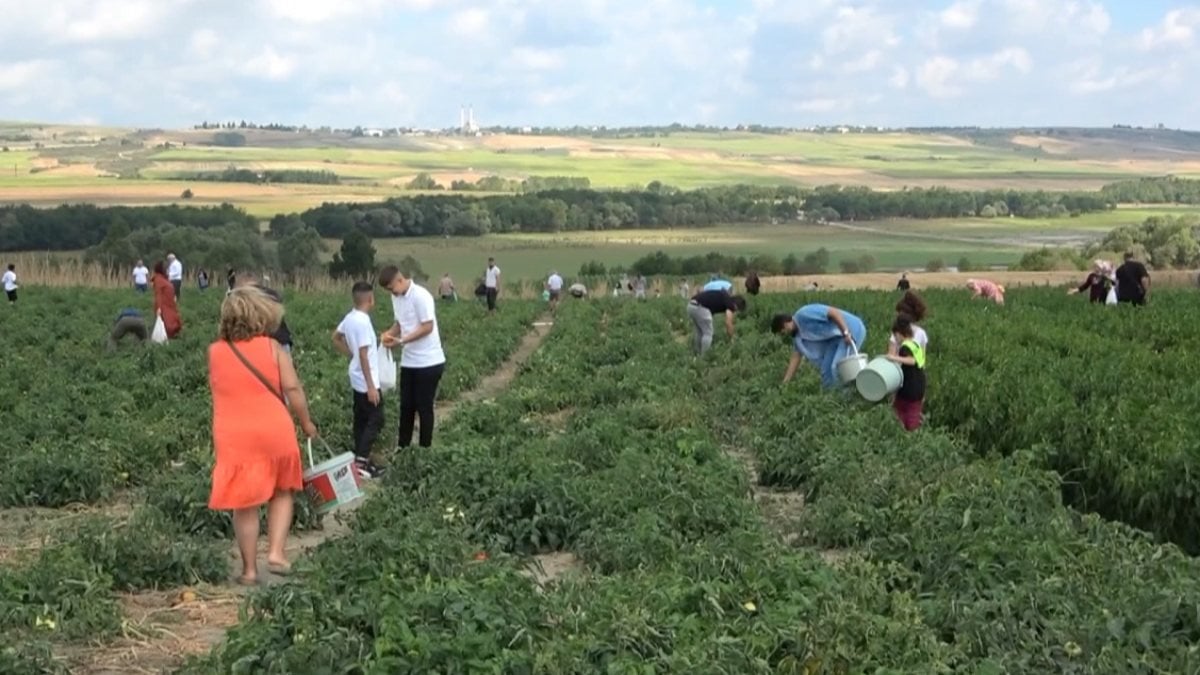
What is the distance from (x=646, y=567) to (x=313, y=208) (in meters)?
90.5

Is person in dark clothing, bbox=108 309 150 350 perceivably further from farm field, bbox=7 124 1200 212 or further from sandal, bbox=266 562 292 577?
farm field, bbox=7 124 1200 212

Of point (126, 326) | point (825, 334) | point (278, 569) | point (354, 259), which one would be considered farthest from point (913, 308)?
point (354, 259)

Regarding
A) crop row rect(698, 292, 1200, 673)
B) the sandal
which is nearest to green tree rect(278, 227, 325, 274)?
crop row rect(698, 292, 1200, 673)

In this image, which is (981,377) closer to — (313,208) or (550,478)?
(550,478)

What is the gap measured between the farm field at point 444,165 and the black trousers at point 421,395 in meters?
85.4

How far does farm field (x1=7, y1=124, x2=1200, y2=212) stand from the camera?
361 ft

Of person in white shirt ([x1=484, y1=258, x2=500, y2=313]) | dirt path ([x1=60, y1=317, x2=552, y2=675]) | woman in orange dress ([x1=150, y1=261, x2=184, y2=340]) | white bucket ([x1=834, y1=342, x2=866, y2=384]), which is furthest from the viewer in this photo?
person in white shirt ([x1=484, y1=258, x2=500, y2=313])

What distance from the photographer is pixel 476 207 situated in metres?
99.6

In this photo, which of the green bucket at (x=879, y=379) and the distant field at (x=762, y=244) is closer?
the green bucket at (x=879, y=379)

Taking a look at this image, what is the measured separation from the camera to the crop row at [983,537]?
547 centimetres

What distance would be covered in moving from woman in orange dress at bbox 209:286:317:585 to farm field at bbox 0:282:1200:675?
0.56 meters

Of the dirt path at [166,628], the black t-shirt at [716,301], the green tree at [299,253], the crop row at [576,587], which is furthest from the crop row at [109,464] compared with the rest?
the green tree at [299,253]

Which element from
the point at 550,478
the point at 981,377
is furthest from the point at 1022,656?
the point at 981,377

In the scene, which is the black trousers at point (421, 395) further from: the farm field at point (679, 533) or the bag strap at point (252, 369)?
the bag strap at point (252, 369)
